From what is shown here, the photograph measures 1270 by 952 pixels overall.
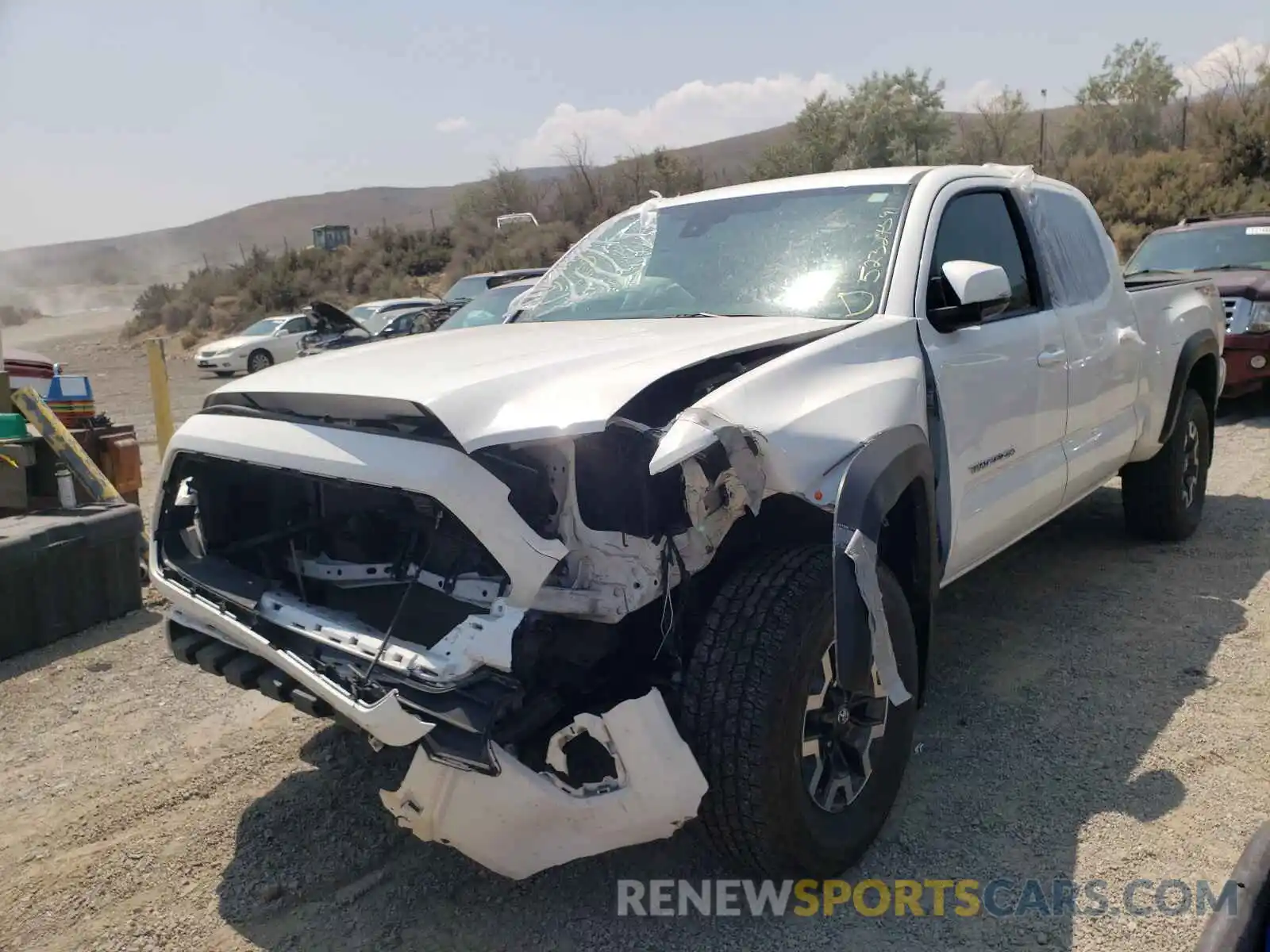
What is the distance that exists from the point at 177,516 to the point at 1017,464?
294 cm

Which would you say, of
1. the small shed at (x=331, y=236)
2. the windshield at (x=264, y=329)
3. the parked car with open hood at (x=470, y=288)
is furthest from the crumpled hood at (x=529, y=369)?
the small shed at (x=331, y=236)

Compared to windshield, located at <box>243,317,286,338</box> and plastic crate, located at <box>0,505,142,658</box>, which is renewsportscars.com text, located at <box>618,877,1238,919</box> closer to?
plastic crate, located at <box>0,505,142,658</box>

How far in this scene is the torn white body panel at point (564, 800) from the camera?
224 cm

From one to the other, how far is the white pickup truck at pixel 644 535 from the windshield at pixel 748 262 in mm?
15

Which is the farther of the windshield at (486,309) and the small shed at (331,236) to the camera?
the small shed at (331,236)

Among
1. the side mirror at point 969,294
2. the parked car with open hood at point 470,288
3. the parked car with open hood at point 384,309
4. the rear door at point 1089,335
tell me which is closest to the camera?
the side mirror at point 969,294

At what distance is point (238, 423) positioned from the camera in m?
2.81

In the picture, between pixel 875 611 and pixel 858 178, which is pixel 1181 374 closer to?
pixel 858 178

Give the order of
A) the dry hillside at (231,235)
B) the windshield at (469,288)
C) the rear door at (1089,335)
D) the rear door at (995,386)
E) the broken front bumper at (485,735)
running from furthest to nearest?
the dry hillside at (231,235), the windshield at (469,288), the rear door at (1089,335), the rear door at (995,386), the broken front bumper at (485,735)

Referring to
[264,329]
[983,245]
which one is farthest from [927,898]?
→ [264,329]

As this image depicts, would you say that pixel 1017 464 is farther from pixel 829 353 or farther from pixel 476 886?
pixel 476 886

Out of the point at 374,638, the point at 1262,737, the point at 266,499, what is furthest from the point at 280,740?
the point at 1262,737

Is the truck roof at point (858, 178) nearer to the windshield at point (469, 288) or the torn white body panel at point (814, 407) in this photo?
the torn white body panel at point (814, 407)

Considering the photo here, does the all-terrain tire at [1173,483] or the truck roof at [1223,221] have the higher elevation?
the truck roof at [1223,221]
